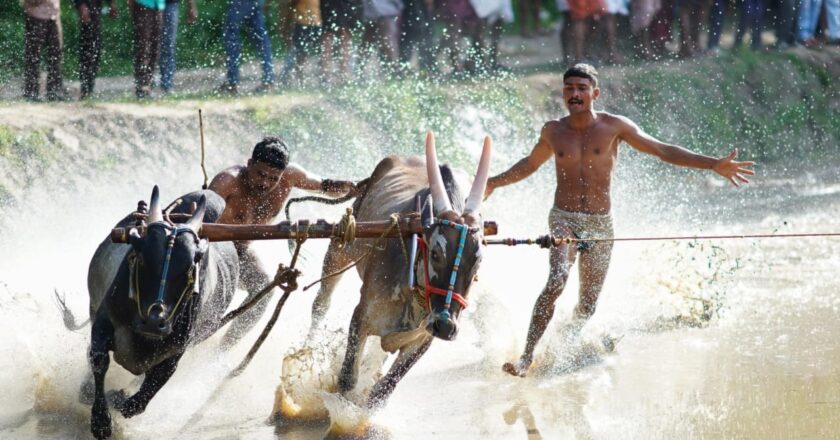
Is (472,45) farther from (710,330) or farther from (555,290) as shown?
(555,290)

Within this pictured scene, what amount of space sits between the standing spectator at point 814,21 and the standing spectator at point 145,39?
31.4 feet

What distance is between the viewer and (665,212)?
43.6 ft

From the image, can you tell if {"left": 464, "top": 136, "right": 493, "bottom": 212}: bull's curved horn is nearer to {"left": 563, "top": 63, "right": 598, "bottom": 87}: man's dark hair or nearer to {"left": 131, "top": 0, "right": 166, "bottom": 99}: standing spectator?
{"left": 563, "top": 63, "right": 598, "bottom": 87}: man's dark hair

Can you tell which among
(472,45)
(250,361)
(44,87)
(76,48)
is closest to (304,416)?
(250,361)

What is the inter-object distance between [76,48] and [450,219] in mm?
8474

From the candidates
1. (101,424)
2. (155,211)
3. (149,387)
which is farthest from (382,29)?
(101,424)

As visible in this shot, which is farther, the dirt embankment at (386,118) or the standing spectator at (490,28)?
the standing spectator at (490,28)

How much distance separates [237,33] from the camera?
44.8 feet

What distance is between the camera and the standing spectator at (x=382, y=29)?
1471 centimetres

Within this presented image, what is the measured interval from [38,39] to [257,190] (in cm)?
572

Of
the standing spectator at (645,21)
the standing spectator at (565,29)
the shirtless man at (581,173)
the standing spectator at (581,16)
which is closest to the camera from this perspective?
the shirtless man at (581,173)

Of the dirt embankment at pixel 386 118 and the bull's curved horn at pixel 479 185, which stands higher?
the bull's curved horn at pixel 479 185

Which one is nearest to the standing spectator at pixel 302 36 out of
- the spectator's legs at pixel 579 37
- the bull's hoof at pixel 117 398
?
the spectator's legs at pixel 579 37

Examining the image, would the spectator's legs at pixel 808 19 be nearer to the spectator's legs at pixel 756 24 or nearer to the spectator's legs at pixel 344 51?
the spectator's legs at pixel 756 24
